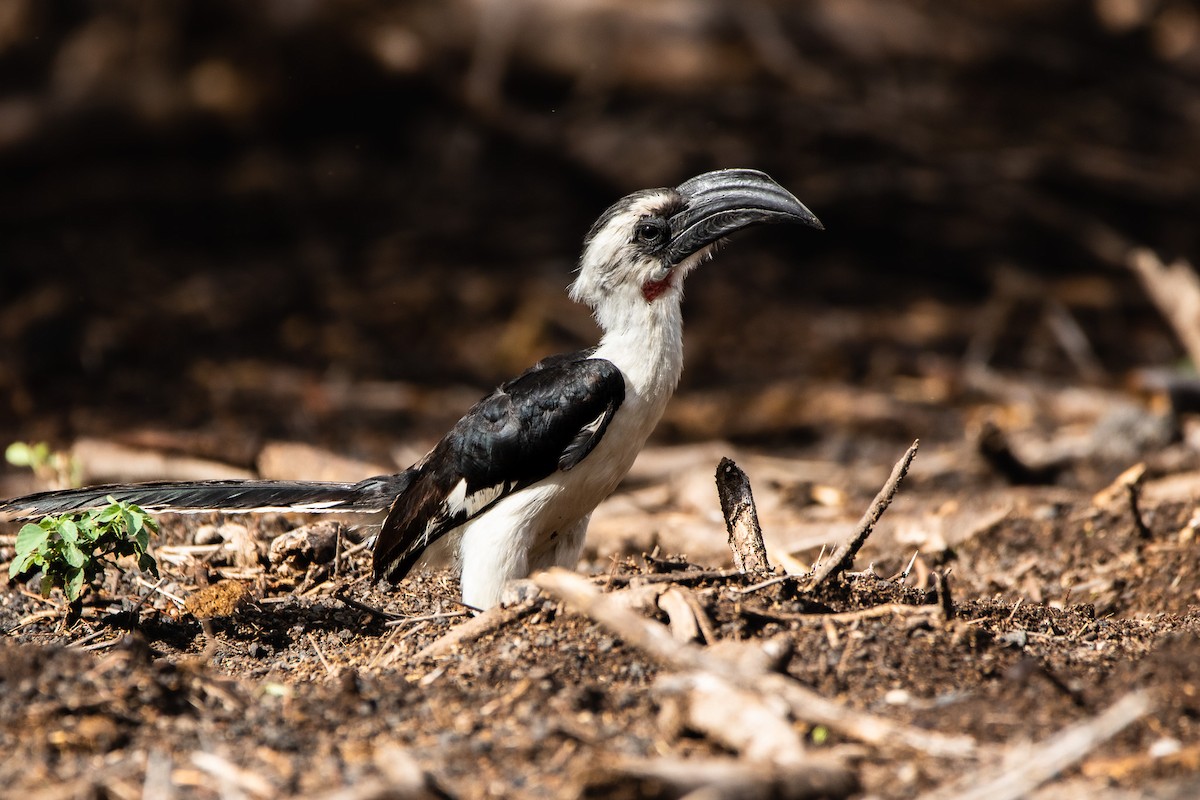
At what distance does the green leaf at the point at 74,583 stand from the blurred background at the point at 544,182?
5232 mm

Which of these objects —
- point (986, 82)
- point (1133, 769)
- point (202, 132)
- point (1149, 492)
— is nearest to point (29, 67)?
point (202, 132)

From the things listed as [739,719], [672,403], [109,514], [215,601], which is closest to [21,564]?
[109,514]

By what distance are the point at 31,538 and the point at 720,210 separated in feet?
8.59

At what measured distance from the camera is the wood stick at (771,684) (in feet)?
9.93

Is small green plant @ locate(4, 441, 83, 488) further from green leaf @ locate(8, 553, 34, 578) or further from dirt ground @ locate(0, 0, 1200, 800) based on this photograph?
green leaf @ locate(8, 553, 34, 578)

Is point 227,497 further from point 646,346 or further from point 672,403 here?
point 672,403

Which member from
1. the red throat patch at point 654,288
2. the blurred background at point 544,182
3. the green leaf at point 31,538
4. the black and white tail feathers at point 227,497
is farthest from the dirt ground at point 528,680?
the blurred background at point 544,182

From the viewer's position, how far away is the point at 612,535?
6.24 metres

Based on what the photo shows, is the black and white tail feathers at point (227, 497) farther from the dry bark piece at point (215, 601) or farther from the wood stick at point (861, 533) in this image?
the wood stick at point (861, 533)

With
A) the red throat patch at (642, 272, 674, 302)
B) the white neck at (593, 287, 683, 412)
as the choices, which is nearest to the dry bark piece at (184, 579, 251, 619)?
the white neck at (593, 287, 683, 412)

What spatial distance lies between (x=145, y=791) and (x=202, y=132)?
9.91 metres

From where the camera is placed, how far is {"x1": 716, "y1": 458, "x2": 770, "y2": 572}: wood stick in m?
4.31

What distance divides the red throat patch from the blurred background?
4.49 meters

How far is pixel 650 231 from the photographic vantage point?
16.6 ft
